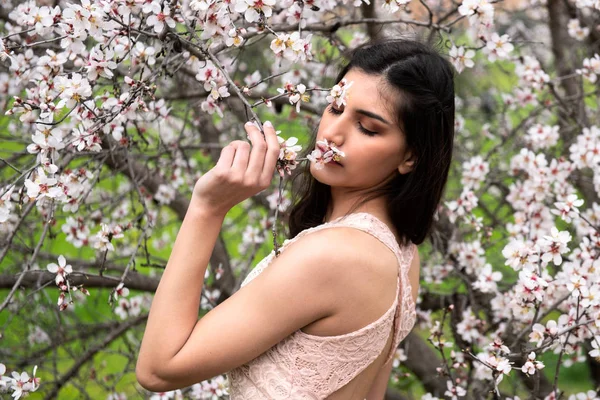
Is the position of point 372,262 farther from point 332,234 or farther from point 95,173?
point 95,173

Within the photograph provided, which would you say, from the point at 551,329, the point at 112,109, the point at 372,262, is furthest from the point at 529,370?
the point at 112,109

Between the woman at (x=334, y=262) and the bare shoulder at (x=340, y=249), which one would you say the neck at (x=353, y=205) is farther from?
the bare shoulder at (x=340, y=249)

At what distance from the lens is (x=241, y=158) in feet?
4.32

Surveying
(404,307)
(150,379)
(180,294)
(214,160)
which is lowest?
(214,160)

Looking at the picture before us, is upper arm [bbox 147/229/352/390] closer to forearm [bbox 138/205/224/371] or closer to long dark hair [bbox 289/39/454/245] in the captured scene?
forearm [bbox 138/205/224/371]

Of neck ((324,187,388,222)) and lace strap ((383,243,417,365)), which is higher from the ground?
neck ((324,187,388,222))

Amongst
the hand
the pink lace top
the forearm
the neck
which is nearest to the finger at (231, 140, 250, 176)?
the hand

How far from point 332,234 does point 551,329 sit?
29.1 inches

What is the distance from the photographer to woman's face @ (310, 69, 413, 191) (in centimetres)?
147

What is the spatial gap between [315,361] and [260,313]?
6.9 inches

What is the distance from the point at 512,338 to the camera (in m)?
2.49

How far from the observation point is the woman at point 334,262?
1.33 metres

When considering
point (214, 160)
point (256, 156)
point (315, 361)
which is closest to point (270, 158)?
point (256, 156)

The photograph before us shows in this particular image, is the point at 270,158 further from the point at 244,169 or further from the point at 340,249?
the point at 340,249
